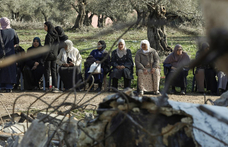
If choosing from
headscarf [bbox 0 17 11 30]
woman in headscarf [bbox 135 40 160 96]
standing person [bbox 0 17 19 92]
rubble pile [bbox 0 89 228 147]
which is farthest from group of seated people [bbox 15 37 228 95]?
rubble pile [bbox 0 89 228 147]

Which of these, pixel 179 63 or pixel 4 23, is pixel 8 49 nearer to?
pixel 4 23

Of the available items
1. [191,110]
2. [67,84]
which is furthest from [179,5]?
[191,110]

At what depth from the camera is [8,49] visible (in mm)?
8195

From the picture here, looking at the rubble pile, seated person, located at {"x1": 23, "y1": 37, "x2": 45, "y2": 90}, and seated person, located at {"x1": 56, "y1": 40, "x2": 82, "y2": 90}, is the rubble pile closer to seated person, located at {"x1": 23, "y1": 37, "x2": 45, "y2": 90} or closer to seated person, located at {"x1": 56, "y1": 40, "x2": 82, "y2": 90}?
seated person, located at {"x1": 56, "y1": 40, "x2": 82, "y2": 90}

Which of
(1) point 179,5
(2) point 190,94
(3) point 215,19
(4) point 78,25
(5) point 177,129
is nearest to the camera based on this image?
(3) point 215,19

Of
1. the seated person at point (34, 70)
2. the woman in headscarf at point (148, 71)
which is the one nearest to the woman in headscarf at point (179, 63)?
the woman in headscarf at point (148, 71)

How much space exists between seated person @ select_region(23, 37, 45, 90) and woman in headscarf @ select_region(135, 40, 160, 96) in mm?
2623

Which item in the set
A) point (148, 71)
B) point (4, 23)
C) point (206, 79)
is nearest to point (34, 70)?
point (4, 23)

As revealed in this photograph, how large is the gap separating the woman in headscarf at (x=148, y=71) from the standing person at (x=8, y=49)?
3.24m

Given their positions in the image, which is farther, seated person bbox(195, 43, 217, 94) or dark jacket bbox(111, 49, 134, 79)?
dark jacket bbox(111, 49, 134, 79)

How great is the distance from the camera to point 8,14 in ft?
129

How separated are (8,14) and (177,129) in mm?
40338

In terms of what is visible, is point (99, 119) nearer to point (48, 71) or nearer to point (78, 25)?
point (48, 71)

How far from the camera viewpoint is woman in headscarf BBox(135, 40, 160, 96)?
8227mm
